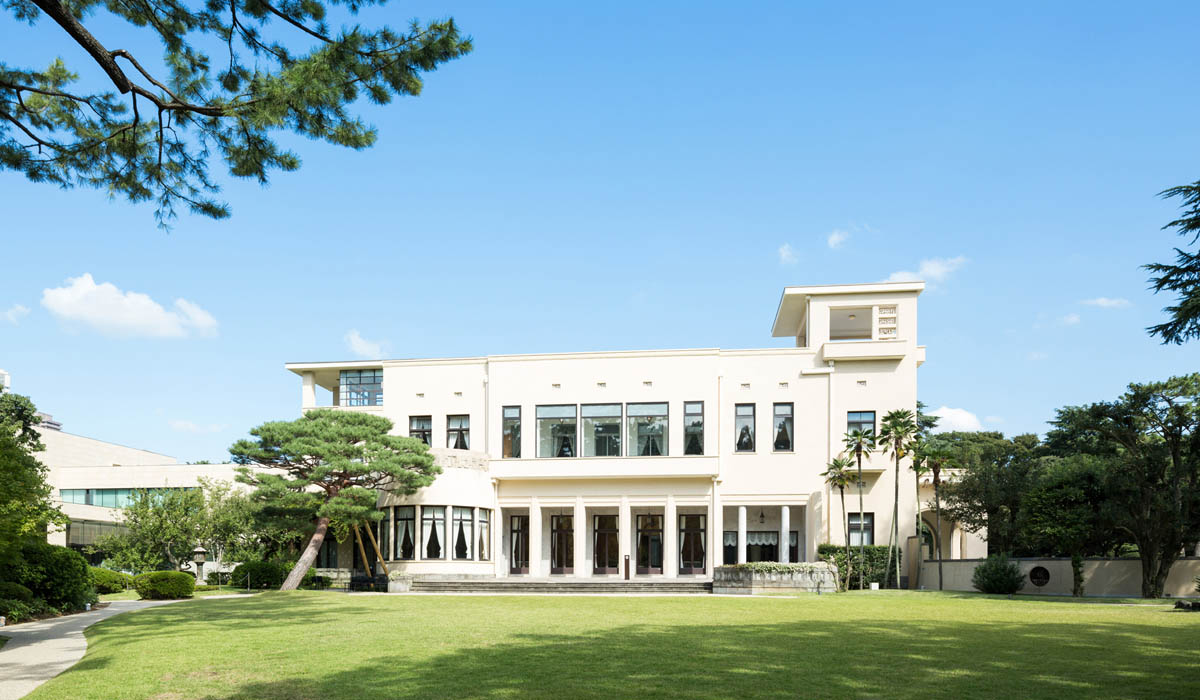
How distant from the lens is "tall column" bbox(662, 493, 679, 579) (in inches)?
1566

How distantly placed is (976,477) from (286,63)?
1364 inches

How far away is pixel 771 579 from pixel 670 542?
821 cm

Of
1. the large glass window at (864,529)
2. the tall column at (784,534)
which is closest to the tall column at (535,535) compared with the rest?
the tall column at (784,534)

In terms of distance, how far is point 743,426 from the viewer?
40.5 meters

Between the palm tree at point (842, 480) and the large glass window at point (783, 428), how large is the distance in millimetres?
1957

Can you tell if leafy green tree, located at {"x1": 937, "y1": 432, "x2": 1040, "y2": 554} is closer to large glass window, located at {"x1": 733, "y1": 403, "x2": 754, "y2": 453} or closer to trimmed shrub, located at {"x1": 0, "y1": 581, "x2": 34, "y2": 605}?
large glass window, located at {"x1": 733, "y1": 403, "x2": 754, "y2": 453}

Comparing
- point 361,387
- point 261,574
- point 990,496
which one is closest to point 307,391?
point 361,387

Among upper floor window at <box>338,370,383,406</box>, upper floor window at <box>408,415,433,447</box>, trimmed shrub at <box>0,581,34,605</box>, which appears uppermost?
upper floor window at <box>338,370,383,406</box>

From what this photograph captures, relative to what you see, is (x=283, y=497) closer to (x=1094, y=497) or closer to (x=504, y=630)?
(x=504, y=630)

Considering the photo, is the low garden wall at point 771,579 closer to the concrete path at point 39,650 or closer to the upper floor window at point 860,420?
the upper floor window at point 860,420

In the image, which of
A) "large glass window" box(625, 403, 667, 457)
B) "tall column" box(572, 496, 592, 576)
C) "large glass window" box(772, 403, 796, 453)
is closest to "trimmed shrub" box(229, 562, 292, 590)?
"tall column" box(572, 496, 592, 576)

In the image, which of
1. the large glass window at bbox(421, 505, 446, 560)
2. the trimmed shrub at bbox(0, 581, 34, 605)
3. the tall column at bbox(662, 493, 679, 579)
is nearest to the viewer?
the trimmed shrub at bbox(0, 581, 34, 605)

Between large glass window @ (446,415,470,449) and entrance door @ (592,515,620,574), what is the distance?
6.85m

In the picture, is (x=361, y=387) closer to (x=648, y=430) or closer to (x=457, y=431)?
(x=457, y=431)
